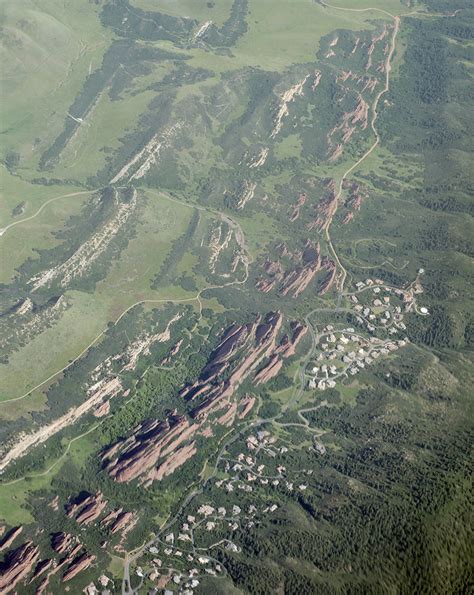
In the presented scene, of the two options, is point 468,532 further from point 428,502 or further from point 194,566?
point 194,566

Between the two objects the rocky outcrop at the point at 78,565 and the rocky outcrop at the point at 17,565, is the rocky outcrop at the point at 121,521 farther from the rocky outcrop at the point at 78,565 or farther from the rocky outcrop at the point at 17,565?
the rocky outcrop at the point at 17,565

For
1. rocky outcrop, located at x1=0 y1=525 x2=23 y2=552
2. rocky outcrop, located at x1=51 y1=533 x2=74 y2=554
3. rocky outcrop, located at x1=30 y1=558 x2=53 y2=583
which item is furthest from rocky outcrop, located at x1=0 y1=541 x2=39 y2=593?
rocky outcrop, located at x1=51 y1=533 x2=74 y2=554

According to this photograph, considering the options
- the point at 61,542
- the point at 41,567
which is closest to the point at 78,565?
the point at 61,542

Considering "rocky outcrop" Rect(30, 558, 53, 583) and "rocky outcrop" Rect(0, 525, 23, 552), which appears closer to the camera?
"rocky outcrop" Rect(30, 558, 53, 583)

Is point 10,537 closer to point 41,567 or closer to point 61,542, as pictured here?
point 41,567

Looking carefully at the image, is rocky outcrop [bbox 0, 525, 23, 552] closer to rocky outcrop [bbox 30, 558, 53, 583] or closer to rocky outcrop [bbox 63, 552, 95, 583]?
rocky outcrop [bbox 30, 558, 53, 583]
